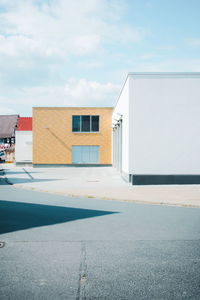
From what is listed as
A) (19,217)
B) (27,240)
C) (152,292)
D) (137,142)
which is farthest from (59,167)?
(152,292)

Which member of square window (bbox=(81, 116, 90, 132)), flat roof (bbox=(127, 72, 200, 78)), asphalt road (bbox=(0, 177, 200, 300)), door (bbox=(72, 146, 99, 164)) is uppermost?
flat roof (bbox=(127, 72, 200, 78))

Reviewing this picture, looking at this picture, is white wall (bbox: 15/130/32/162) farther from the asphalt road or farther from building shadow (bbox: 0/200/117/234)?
the asphalt road

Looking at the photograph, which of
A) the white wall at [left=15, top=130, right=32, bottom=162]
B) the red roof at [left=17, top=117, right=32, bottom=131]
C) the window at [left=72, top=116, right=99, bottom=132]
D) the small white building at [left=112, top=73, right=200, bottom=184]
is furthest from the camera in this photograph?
the red roof at [left=17, top=117, right=32, bottom=131]

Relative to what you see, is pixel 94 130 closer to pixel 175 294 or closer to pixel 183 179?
pixel 183 179

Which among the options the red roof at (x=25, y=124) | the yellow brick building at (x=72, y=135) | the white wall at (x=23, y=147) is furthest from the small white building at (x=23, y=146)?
the yellow brick building at (x=72, y=135)

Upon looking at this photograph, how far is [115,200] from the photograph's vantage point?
41.1ft

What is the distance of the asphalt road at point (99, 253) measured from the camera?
174 inches

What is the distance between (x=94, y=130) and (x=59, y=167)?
193 inches

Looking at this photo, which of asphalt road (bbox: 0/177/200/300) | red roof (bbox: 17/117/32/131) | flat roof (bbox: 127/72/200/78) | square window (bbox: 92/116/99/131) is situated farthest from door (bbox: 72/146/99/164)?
asphalt road (bbox: 0/177/200/300)

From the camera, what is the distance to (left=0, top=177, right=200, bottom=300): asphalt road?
443cm

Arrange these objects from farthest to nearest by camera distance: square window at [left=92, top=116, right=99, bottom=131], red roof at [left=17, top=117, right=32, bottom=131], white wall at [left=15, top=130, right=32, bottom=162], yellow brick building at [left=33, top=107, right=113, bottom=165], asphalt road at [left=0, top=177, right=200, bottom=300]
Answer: red roof at [left=17, top=117, right=32, bottom=131], white wall at [left=15, top=130, right=32, bottom=162], square window at [left=92, top=116, right=99, bottom=131], yellow brick building at [left=33, top=107, right=113, bottom=165], asphalt road at [left=0, top=177, right=200, bottom=300]

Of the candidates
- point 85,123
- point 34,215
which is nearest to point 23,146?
point 85,123

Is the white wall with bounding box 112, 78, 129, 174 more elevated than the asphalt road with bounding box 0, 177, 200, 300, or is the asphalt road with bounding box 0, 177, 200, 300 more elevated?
the white wall with bounding box 112, 78, 129, 174

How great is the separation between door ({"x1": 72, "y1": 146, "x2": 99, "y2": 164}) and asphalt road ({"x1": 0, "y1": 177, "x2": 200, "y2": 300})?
929 inches
